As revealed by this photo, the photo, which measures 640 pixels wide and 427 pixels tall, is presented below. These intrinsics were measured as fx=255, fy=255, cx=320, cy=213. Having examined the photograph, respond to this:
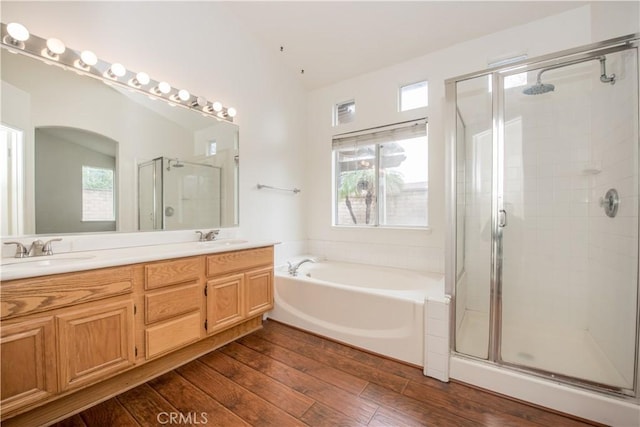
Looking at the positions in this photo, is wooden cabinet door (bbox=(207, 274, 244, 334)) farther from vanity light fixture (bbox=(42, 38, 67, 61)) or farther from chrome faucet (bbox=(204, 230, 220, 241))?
vanity light fixture (bbox=(42, 38, 67, 61))

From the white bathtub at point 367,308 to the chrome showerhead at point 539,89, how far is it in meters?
1.66

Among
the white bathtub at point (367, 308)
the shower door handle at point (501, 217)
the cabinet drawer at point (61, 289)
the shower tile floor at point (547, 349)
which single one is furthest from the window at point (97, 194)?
the shower door handle at point (501, 217)

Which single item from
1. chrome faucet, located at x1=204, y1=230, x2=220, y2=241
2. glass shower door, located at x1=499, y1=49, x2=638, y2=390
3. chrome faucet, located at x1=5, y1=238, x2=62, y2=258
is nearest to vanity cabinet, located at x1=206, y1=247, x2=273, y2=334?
chrome faucet, located at x1=204, y1=230, x2=220, y2=241

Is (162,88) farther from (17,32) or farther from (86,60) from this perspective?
(17,32)

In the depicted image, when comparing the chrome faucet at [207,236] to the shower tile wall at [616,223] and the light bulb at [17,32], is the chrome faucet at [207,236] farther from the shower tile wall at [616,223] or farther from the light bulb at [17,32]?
the shower tile wall at [616,223]

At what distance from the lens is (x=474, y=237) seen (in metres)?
1.95

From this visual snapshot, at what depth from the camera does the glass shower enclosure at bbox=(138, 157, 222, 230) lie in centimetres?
196

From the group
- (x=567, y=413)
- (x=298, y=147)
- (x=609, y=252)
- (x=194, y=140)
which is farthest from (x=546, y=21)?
(x=194, y=140)

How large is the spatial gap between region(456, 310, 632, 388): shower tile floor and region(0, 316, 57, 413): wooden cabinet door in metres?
2.25

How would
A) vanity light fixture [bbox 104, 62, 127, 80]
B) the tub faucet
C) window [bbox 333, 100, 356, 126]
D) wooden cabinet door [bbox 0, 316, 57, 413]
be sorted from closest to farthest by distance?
1. wooden cabinet door [bbox 0, 316, 57, 413]
2. vanity light fixture [bbox 104, 62, 127, 80]
3. the tub faucet
4. window [bbox 333, 100, 356, 126]

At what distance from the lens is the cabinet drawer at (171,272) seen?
5.00 feet

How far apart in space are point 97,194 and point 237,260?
1.03 metres

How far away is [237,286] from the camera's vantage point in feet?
6.72

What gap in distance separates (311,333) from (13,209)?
2.14 meters
